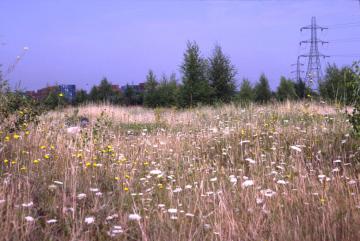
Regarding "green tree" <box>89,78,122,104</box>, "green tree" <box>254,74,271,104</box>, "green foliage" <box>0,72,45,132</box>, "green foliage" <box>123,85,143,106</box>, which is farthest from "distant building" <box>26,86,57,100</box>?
"green foliage" <box>123,85,143,106</box>

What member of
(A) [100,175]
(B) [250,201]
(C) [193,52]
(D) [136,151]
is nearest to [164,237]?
(B) [250,201]

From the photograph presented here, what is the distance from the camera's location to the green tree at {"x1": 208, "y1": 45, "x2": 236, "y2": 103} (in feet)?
97.8

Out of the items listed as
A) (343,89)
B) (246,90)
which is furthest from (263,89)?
(343,89)

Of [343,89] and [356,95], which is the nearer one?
[356,95]

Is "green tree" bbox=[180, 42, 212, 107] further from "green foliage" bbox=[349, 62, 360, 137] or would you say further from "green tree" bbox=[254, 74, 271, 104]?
"green foliage" bbox=[349, 62, 360, 137]

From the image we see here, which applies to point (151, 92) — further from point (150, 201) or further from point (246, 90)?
point (150, 201)

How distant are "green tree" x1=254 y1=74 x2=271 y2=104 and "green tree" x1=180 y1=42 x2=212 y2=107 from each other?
28.5 ft

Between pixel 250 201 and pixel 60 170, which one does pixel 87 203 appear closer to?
pixel 60 170

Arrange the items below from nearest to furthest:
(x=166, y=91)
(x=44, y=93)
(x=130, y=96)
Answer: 1. (x=44, y=93)
2. (x=166, y=91)
3. (x=130, y=96)

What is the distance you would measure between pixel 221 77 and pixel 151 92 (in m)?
9.50

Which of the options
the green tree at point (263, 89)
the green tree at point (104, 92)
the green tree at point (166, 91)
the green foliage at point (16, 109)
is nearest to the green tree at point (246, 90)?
the green tree at point (263, 89)

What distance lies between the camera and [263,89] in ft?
122

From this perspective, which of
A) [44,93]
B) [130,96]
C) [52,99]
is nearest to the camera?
[52,99]

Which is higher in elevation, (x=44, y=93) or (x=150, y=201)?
(x=44, y=93)
